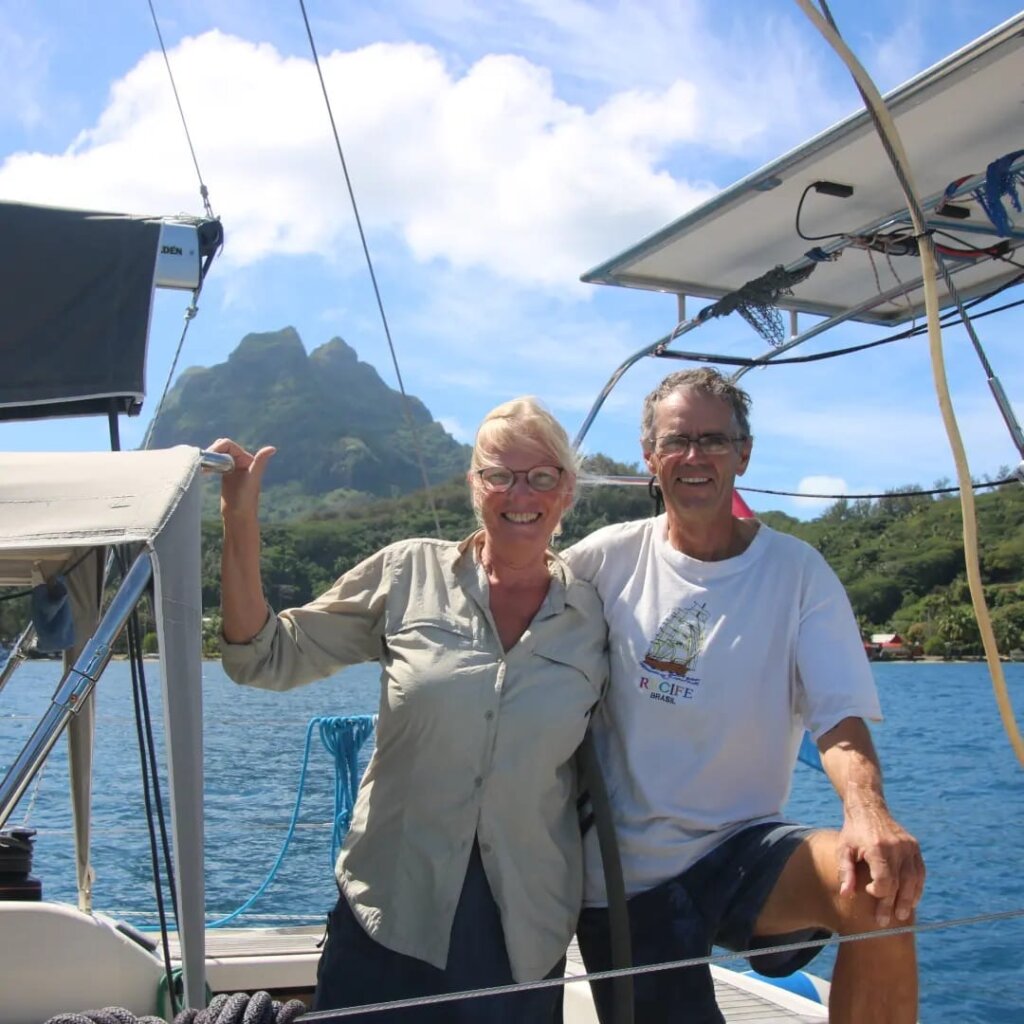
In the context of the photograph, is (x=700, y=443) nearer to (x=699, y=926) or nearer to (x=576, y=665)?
(x=576, y=665)

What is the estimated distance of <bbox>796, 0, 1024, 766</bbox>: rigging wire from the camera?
2048 mm

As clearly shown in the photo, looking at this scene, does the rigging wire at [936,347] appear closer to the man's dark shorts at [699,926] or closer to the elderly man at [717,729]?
the elderly man at [717,729]

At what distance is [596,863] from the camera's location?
240cm

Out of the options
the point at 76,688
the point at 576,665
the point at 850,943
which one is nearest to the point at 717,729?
the point at 576,665

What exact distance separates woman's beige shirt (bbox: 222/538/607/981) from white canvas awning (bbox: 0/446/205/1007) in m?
0.45

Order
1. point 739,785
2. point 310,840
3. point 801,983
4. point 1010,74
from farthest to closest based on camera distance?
point 310,840 < point 801,983 < point 1010,74 < point 739,785

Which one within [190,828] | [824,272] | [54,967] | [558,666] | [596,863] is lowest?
[54,967]

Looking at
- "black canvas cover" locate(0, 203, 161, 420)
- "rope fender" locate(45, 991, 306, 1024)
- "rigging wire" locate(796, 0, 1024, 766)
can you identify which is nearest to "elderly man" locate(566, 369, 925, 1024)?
"rigging wire" locate(796, 0, 1024, 766)

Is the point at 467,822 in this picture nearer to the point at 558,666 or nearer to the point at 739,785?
the point at 558,666

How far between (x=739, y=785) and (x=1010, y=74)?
6.05 feet

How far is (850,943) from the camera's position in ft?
6.92

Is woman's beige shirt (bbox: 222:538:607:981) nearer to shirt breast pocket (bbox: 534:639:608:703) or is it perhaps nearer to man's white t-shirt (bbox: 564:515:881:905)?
shirt breast pocket (bbox: 534:639:608:703)

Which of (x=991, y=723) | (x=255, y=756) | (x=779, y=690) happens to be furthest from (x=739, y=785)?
(x=991, y=723)

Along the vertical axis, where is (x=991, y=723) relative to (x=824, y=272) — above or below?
below
